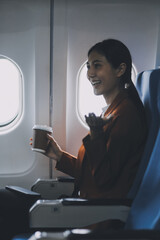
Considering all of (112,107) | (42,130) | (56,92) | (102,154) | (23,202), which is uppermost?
(56,92)

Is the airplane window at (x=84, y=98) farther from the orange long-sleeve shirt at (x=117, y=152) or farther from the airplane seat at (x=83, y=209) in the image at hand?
the airplane seat at (x=83, y=209)

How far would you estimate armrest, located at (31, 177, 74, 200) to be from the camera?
5.55 feet

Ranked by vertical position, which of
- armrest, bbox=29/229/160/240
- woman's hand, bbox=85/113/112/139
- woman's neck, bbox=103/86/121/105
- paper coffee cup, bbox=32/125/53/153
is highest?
woman's neck, bbox=103/86/121/105

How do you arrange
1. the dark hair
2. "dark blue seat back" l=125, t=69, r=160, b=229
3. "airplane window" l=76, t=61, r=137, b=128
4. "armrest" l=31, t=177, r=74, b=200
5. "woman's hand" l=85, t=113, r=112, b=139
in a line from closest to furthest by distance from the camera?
"dark blue seat back" l=125, t=69, r=160, b=229 < "woman's hand" l=85, t=113, r=112, b=139 < the dark hair < "armrest" l=31, t=177, r=74, b=200 < "airplane window" l=76, t=61, r=137, b=128

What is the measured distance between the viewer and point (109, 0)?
1.72 meters

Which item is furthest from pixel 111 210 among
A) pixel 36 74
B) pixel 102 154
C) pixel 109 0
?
pixel 109 0

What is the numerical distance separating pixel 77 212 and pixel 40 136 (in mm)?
518

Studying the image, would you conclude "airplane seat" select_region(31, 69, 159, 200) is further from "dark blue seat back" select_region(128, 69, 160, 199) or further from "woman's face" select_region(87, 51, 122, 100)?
"woman's face" select_region(87, 51, 122, 100)

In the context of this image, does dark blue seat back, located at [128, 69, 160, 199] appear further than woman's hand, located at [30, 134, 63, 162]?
No

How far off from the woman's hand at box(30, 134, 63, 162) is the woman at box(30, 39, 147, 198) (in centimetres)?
23

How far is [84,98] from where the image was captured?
75.2 inches

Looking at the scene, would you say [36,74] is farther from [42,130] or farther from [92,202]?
[92,202]

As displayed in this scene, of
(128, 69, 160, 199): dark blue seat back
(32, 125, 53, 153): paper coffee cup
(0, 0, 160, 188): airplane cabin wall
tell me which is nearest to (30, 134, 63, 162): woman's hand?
(32, 125, 53, 153): paper coffee cup

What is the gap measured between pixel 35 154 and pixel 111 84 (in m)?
0.90
